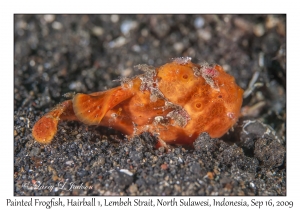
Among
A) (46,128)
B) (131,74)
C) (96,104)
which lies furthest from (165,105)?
(131,74)

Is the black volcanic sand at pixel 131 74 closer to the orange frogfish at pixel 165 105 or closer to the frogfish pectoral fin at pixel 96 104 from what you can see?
the orange frogfish at pixel 165 105

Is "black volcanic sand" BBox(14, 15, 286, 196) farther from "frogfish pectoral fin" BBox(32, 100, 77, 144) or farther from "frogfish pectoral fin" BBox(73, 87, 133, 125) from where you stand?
"frogfish pectoral fin" BBox(73, 87, 133, 125)

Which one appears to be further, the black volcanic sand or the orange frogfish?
the orange frogfish

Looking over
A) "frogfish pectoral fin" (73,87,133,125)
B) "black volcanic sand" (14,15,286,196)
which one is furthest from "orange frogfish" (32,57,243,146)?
"black volcanic sand" (14,15,286,196)

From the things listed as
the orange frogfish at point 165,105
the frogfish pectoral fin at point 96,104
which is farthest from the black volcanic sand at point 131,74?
the frogfish pectoral fin at point 96,104
